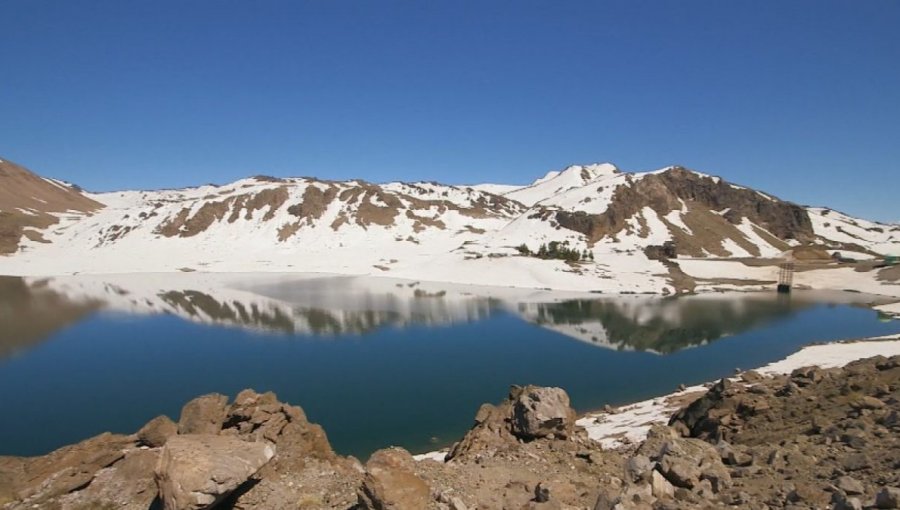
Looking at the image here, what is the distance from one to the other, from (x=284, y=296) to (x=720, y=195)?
128832 mm

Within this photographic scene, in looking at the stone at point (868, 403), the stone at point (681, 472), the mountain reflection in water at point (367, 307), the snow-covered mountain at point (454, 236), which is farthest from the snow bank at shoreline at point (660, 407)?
the snow-covered mountain at point (454, 236)

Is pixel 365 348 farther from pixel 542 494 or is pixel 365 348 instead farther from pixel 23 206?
pixel 23 206

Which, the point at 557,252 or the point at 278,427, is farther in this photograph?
the point at 557,252

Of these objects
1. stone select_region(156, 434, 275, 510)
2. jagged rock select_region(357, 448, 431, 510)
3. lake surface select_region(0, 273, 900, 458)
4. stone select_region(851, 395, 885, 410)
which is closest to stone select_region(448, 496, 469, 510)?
jagged rock select_region(357, 448, 431, 510)

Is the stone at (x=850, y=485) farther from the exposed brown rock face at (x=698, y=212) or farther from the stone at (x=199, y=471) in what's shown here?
the exposed brown rock face at (x=698, y=212)

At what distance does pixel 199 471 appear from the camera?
28.3ft

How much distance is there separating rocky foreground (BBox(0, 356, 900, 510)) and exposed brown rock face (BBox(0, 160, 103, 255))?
125 meters

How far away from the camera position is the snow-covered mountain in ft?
304

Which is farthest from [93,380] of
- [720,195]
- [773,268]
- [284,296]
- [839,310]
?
[720,195]

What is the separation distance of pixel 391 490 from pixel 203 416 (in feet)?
23.8

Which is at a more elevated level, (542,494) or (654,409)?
(542,494)

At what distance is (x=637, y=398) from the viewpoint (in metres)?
28.9

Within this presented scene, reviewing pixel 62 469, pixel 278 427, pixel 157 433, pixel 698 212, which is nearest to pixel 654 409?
pixel 278 427

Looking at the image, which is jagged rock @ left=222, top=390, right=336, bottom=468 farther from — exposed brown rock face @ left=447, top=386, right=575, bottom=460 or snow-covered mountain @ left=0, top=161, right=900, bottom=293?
snow-covered mountain @ left=0, top=161, right=900, bottom=293
